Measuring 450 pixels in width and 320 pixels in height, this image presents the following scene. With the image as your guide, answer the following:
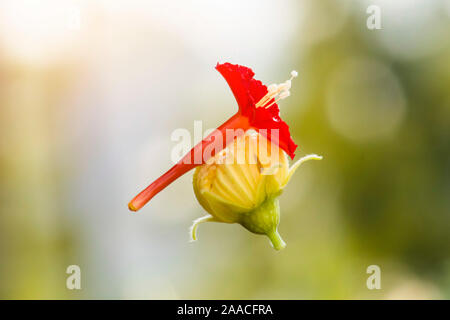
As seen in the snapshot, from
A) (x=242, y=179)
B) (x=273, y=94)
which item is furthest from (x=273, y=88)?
(x=242, y=179)

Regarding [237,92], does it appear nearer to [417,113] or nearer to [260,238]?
[260,238]

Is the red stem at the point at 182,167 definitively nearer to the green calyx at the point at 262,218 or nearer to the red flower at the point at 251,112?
the red flower at the point at 251,112

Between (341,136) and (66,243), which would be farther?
(341,136)

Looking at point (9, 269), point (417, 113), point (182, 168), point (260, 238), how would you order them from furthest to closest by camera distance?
point (417, 113) < point (260, 238) < point (9, 269) < point (182, 168)

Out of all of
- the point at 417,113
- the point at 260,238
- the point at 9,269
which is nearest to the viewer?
the point at 9,269

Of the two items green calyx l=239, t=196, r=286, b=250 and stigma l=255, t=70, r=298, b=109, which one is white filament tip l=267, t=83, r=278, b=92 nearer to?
stigma l=255, t=70, r=298, b=109

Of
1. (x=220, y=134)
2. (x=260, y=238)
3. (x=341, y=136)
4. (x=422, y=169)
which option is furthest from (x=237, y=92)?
(x=422, y=169)

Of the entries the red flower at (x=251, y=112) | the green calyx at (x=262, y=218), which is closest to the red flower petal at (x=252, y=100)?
the red flower at (x=251, y=112)
